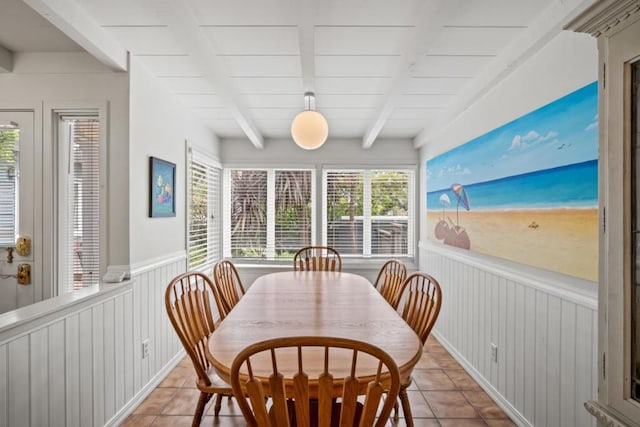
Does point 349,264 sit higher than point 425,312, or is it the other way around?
point 425,312

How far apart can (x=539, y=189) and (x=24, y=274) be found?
3325 mm

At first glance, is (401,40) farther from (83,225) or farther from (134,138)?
(83,225)

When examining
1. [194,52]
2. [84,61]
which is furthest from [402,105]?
[84,61]

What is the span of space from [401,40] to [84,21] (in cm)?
173

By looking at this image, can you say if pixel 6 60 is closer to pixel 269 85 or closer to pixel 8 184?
pixel 8 184

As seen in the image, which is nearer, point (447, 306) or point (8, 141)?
point (8, 141)

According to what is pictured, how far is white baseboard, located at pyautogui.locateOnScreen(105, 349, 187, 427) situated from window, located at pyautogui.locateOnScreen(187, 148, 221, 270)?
0.91 m

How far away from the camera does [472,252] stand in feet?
9.19

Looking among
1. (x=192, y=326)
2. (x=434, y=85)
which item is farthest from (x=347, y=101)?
(x=192, y=326)

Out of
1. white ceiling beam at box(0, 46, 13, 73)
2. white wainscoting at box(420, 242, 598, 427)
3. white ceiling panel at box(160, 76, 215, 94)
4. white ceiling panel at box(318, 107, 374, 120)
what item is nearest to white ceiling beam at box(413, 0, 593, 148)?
white ceiling panel at box(318, 107, 374, 120)

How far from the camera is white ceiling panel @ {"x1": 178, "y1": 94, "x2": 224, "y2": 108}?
293 centimetres

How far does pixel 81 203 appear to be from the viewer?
2.40 metres

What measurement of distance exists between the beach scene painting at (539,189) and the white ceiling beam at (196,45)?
1.96 m

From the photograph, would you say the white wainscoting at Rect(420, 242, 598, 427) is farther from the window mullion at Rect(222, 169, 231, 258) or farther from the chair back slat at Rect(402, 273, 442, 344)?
the window mullion at Rect(222, 169, 231, 258)
